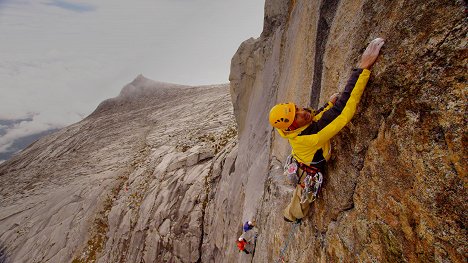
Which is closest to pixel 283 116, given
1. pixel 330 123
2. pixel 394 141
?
pixel 330 123

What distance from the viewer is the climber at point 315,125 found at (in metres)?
3.99

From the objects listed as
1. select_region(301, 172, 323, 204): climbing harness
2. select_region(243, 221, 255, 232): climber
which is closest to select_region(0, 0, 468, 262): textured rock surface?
select_region(301, 172, 323, 204): climbing harness

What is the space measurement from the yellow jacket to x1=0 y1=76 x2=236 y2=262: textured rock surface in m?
16.6

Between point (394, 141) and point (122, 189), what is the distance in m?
30.9

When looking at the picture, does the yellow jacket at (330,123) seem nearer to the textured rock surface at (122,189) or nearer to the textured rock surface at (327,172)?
the textured rock surface at (327,172)

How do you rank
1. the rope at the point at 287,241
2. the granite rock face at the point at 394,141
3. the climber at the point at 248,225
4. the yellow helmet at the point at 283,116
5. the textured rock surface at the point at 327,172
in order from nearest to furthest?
the granite rock face at the point at 394,141 → the textured rock surface at the point at 327,172 → the yellow helmet at the point at 283,116 → the rope at the point at 287,241 → the climber at the point at 248,225

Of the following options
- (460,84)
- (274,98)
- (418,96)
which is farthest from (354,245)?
(274,98)

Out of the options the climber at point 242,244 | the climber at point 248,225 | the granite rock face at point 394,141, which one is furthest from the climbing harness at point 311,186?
the climber at point 242,244

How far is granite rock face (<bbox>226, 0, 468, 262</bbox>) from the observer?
9.14ft

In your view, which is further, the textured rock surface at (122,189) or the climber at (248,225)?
the textured rock surface at (122,189)

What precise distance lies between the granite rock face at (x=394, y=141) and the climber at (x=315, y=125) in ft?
0.62

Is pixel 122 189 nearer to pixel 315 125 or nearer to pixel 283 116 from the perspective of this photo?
pixel 283 116

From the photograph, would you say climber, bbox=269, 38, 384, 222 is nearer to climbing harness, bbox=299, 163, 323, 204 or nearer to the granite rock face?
climbing harness, bbox=299, 163, 323, 204

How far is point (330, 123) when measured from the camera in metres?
4.23
